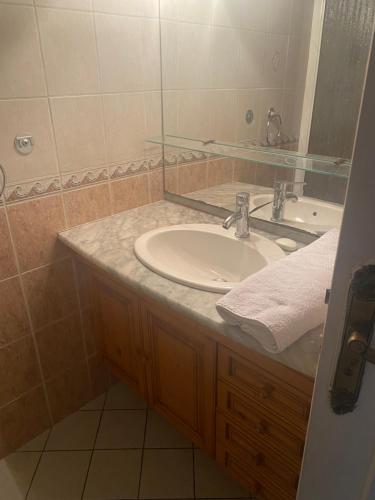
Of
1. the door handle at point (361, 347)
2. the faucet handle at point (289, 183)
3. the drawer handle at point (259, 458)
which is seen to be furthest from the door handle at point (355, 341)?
the faucet handle at point (289, 183)

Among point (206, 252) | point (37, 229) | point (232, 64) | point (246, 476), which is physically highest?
point (232, 64)

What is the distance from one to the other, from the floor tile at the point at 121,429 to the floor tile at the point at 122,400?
2 centimetres

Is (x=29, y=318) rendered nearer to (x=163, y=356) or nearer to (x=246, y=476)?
(x=163, y=356)

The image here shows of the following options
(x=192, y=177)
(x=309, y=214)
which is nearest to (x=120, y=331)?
(x=192, y=177)

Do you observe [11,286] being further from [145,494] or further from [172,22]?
[172,22]

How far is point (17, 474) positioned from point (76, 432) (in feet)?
0.83

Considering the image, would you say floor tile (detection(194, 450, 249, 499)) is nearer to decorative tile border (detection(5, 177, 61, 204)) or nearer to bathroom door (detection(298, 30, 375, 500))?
bathroom door (detection(298, 30, 375, 500))

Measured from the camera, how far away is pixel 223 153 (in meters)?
1.42

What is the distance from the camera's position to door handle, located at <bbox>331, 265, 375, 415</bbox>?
474 millimetres

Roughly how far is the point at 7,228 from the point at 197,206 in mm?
752

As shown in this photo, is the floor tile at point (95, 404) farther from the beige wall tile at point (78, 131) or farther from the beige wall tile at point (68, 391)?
the beige wall tile at point (78, 131)

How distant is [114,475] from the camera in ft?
4.65

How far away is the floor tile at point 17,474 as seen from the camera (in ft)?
4.49

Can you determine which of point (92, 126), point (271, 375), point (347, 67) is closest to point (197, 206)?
point (92, 126)
